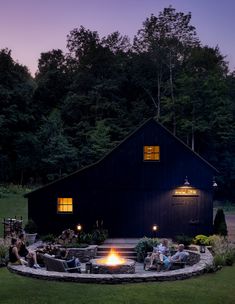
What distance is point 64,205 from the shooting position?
83.6 ft

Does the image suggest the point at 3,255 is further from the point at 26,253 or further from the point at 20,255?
the point at 26,253

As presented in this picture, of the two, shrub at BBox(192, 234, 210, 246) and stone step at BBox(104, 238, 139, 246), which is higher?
shrub at BBox(192, 234, 210, 246)

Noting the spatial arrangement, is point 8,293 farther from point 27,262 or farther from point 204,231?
point 204,231

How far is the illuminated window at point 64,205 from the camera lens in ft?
83.5

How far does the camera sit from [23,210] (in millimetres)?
35469

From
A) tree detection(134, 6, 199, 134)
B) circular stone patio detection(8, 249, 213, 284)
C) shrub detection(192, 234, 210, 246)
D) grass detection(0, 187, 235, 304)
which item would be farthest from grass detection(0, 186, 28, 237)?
tree detection(134, 6, 199, 134)

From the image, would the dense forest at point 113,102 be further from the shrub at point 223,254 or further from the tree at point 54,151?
the shrub at point 223,254

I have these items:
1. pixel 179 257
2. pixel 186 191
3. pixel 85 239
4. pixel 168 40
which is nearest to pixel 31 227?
pixel 85 239

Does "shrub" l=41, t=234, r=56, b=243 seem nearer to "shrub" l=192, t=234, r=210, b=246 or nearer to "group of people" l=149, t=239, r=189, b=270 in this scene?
"group of people" l=149, t=239, r=189, b=270

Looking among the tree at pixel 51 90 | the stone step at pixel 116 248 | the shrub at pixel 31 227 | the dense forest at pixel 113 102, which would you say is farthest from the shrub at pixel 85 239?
the tree at pixel 51 90

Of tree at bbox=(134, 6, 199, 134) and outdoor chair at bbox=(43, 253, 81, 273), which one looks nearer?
outdoor chair at bbox=(43, 253, 81, 273)

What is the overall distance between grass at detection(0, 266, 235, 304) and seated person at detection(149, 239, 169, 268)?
1800mm

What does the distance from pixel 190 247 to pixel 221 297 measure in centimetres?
804

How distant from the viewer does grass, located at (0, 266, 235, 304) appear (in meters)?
13.3
